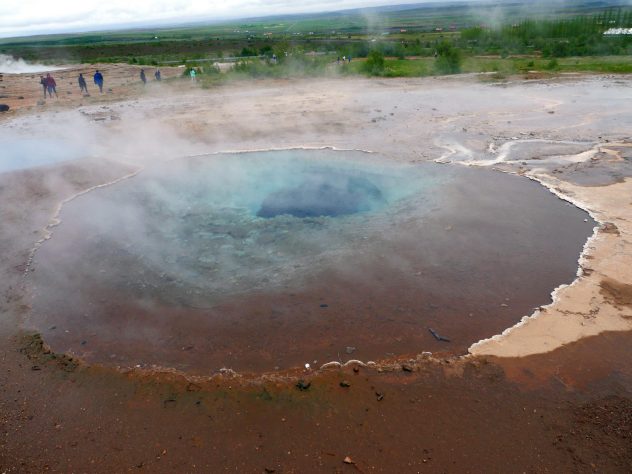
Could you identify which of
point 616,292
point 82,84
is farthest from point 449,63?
point 616,292

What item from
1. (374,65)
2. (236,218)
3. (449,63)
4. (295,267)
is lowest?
(295,267)

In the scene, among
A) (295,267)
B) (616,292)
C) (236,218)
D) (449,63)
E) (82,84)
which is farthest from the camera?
(449,63)

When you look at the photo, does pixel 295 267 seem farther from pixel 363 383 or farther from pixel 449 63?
pixel 449 63

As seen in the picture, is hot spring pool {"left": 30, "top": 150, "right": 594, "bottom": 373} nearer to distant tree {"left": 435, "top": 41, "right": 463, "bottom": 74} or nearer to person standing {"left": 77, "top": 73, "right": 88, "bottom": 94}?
person standing {"left": 77, "top": 73, "right": 88, "bottom": 94}

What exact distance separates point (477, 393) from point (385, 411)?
0.90m

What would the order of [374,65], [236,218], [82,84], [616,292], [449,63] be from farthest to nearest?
[374,65], [449,63], [82,84], [236,218], [616,292]

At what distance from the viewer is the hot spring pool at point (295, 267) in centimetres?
503

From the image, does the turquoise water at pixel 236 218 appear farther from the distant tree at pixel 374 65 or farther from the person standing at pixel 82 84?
the distant tree at pixel 374 65

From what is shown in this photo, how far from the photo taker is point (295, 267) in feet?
20.6

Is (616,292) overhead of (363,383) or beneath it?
overhead

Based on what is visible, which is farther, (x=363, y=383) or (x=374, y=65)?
(x=374, y=65)

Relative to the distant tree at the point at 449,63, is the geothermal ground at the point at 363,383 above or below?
below

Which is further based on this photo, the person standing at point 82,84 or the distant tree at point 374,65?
the distant tree at point 374,65

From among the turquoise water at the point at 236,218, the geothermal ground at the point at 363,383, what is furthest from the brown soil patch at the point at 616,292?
the turquoise water at the point at 236,218
